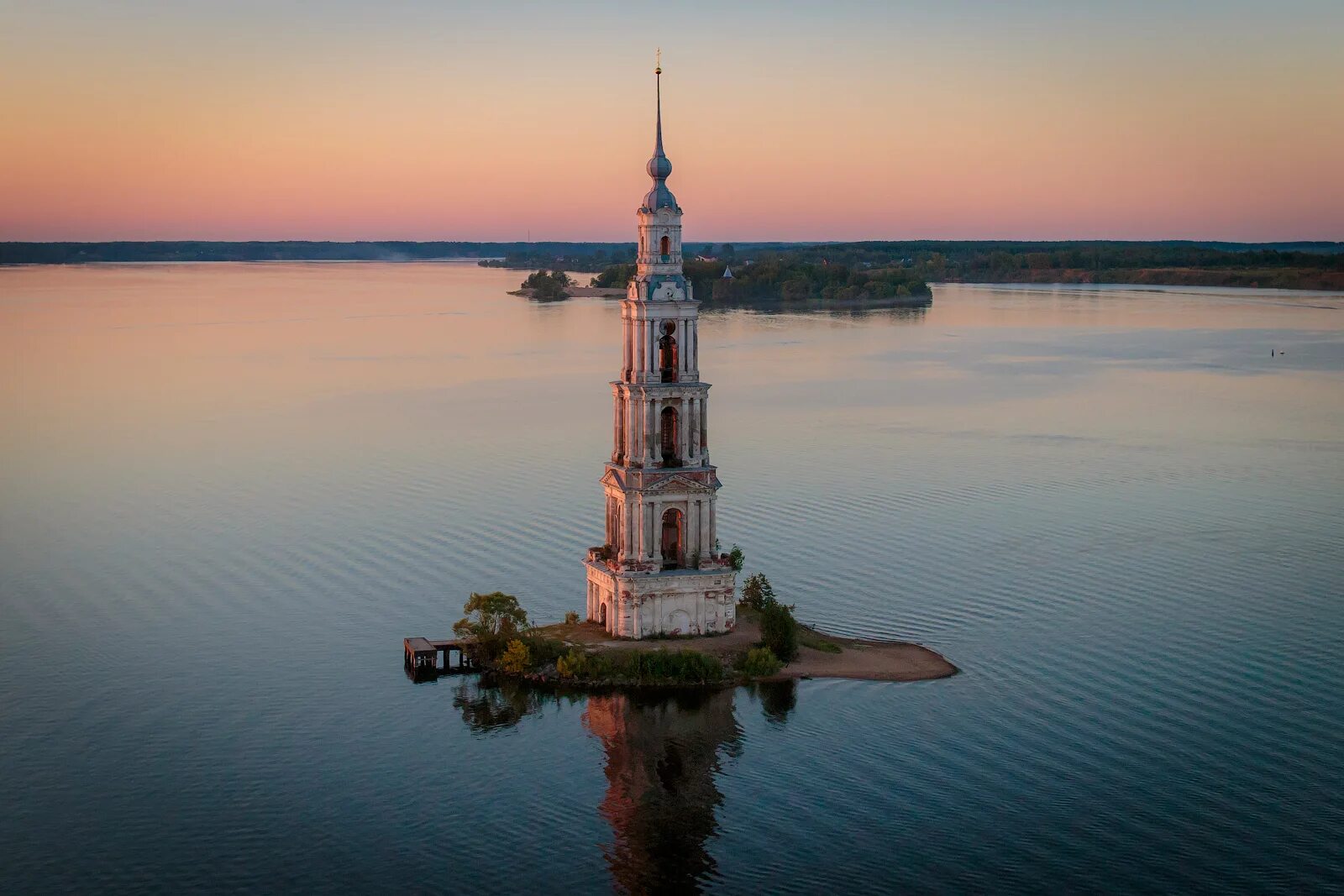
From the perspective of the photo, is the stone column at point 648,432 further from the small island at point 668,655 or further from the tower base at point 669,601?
the small island at point 668,655

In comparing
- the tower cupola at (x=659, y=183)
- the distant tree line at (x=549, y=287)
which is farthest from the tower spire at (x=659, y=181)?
the distant tree line at (x=549, y=287)

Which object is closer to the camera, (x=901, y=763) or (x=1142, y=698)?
(x=901, y=763)

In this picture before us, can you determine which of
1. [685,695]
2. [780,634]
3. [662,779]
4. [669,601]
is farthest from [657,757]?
[669,601]

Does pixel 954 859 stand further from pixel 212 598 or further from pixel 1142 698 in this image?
pixel 212 598

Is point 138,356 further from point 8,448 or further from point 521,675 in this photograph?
point 521,675

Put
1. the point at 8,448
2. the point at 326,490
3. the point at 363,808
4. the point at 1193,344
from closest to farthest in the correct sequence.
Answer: the point at 363,808 → the point at 326,490 → the point at 8,448 → the point at 1193,344

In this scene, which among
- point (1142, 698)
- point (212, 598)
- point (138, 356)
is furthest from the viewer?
point (138, 356)

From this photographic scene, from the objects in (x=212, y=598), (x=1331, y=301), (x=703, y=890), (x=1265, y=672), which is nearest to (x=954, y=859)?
(x=703, y=890)
